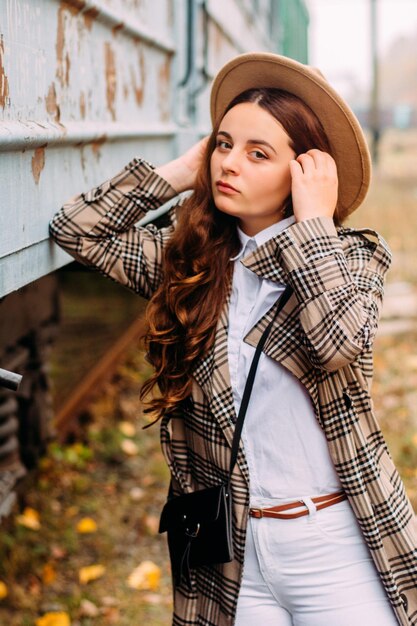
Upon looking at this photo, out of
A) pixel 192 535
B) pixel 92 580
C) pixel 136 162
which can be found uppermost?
pixel 136 162

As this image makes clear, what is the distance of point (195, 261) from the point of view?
198 centimetres

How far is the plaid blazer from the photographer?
1753 millimetres

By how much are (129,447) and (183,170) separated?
285 cm

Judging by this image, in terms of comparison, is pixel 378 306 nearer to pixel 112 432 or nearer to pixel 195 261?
pixel 195 261

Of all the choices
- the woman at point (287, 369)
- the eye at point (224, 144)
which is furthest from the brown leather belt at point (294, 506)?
the eye at point (224, 144)

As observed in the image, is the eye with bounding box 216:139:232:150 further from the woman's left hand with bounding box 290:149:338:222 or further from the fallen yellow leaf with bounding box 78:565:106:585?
the fallen yellow leaf with bounding box 78:565:106:585

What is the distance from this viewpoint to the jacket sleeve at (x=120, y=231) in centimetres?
210

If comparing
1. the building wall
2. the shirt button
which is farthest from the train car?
the shirt button

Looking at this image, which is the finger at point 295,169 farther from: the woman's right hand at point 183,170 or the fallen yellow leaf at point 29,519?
the fallen yellow leaf at point 29,519

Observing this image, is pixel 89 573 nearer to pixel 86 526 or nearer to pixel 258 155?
pixel 86 526

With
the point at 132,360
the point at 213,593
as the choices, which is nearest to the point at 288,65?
the point at 213,593

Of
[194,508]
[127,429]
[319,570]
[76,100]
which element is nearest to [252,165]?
[76,100]

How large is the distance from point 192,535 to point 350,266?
75 centimetres

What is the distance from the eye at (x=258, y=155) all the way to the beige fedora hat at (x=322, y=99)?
0.59 feet
